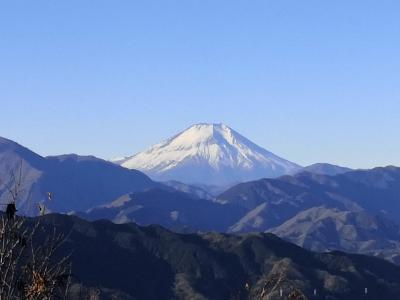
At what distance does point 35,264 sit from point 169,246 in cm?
18695

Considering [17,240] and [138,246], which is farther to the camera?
[138,246]

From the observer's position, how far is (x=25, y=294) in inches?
470

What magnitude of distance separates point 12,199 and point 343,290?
166 m

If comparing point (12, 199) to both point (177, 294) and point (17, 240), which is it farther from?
point (177, 294)

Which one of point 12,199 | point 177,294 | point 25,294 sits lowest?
point 177,294

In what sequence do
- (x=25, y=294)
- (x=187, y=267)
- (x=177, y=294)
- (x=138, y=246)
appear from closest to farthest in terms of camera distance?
(x=25, y=294) < (x=177, y=294) < (x=187, y=267) < (x=138, y=246)

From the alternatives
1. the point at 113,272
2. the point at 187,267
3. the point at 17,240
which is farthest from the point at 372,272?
the point at 17,240

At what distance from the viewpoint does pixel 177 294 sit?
547ft

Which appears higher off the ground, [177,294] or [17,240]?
[17,240]

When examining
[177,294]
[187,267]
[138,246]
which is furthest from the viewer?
[138,246]

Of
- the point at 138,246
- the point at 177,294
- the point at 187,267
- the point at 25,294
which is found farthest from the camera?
the point at 138,246

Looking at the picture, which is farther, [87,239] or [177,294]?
[87,239]

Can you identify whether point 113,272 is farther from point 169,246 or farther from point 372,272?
point 372,272

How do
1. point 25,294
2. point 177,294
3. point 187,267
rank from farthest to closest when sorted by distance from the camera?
1. point 187,267
2. point 177,294
3. point 25,294
